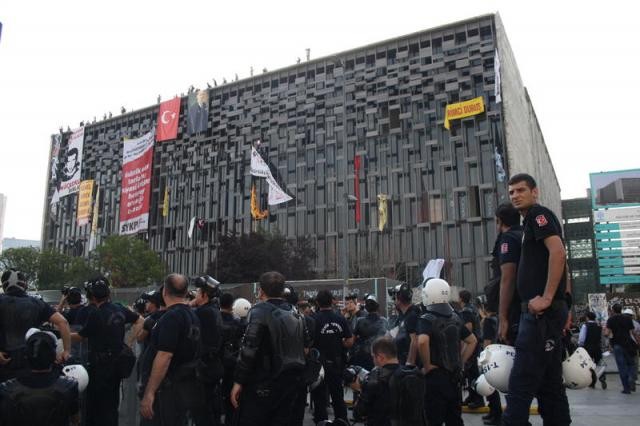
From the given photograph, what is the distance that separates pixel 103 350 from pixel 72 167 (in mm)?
70076

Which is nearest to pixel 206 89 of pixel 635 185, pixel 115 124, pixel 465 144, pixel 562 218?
pixel 115 124

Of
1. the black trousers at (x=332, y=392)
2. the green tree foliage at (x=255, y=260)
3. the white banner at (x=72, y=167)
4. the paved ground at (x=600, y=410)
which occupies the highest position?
the white banner at (x=72, y=167)

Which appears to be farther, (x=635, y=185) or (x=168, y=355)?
(x=635, y=185)

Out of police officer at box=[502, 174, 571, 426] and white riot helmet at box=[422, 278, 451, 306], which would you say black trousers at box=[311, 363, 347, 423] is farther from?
police officer at box=[502, 174, 571, 426]

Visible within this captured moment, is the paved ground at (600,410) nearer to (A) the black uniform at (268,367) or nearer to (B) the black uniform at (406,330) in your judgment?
(B) the black uniform at (406,330)

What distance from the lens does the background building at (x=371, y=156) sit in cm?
4919

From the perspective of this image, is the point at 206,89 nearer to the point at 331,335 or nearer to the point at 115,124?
the point at 115,124

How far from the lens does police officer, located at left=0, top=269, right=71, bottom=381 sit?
211 inches

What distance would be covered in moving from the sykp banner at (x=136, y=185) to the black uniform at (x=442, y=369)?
4958 cm

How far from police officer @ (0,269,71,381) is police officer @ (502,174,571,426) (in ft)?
14.5

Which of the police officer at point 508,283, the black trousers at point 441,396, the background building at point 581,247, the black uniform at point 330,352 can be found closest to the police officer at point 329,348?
the black uniform at point 330,352

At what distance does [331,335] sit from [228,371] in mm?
1549

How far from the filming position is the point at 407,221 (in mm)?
52188

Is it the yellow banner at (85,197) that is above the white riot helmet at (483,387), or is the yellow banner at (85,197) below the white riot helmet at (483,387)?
above
